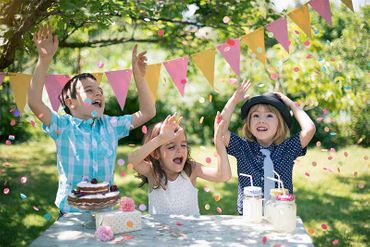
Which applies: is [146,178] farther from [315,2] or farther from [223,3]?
[223,3]

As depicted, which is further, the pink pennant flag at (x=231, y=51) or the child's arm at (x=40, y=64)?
the pink pennant flag at (x=231, y=51)

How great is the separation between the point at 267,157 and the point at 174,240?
114 centimetres

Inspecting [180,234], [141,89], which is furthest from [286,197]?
[141,89]

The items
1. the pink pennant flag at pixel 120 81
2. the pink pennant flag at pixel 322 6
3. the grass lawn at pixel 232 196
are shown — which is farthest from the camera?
the grass lawn at pixel 232 196

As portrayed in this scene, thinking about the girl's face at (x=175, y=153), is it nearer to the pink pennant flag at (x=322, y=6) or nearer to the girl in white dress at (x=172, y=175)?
the girl in white dress at (x=172, y=175)

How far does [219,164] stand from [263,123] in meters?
0.42

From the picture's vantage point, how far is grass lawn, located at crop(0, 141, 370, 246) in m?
5.06

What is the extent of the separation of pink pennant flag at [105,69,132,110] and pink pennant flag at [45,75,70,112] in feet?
0.96

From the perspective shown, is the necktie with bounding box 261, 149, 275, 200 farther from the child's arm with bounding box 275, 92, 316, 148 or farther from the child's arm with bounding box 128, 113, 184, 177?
the child's arm with bounding box 128, 113, 184, 177

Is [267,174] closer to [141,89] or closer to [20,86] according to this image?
[141,89]

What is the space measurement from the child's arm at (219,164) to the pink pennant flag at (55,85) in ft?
3.35

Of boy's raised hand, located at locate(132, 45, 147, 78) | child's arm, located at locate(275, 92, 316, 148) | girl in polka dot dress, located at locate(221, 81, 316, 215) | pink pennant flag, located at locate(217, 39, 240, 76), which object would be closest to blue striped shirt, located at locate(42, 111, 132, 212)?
boy's raised hand, located at locate(132, 45, 147, 78)

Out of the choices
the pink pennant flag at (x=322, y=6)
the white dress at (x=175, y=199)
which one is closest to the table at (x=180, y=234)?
the white dress at (x=175, y=199)

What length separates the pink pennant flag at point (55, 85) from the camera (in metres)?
3.52
